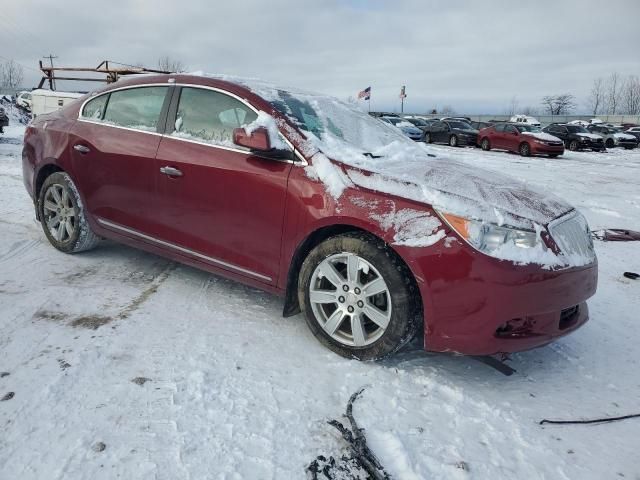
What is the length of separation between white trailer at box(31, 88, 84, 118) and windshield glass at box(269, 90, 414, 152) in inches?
566

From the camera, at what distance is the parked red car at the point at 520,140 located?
63.5 feet

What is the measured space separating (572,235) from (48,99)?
56.0 ft

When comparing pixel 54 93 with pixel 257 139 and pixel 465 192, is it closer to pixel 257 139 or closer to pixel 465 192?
pixel 257 139

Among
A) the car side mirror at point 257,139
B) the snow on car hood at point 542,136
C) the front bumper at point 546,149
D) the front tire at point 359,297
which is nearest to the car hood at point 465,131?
the snow on car hood at point 542,136

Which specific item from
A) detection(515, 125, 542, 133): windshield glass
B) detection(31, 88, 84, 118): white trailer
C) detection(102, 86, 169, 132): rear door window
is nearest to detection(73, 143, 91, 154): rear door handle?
detection(102, 86, 169, 132): rear door window

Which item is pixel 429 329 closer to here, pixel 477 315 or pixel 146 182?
pixel 477 315

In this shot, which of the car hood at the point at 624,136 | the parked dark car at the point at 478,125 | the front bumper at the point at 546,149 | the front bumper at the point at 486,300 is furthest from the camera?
the car hood at the point at 624,136

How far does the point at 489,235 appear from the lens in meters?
2.51

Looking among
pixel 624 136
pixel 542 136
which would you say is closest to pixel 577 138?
pixel 542 136

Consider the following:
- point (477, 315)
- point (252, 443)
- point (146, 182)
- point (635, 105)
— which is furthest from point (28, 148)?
point (635, 105)

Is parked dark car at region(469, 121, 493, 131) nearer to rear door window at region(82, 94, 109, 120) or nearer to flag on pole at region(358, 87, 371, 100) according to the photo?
flag on pole at region(358, 87, 371, 100)

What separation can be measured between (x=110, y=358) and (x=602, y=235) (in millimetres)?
5880

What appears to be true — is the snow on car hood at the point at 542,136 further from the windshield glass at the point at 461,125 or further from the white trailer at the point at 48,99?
the white trailer at the point at 48,99

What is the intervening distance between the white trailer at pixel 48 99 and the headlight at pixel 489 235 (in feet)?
52.7
